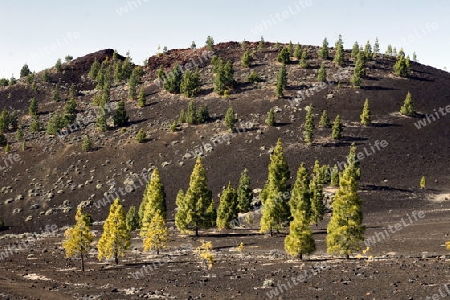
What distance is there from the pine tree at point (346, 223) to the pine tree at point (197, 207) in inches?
1075

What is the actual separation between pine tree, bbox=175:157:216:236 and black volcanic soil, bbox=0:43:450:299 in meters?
2.30

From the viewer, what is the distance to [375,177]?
94.9 metres

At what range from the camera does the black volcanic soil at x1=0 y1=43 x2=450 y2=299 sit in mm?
37134

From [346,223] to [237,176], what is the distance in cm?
6033

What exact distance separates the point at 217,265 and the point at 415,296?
22020 millimetres

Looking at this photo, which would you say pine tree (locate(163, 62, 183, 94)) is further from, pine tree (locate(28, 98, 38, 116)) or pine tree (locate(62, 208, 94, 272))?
pine tree (locate(62, 208, 94, 272))

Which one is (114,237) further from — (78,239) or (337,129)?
(337,129)

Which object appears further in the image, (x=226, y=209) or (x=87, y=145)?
(x=87, y=145)

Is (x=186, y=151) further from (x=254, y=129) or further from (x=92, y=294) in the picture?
(x=92, y=294)

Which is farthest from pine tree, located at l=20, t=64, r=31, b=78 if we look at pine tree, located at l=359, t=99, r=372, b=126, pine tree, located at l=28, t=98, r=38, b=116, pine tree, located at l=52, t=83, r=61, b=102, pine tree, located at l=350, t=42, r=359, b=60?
pine tree, located at l=359, t=99, r=372, b=126

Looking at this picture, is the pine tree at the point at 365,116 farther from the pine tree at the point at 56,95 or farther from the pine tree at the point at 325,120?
the pine tree at the point at 56,95

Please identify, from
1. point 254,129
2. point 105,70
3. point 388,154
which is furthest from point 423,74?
point 105,70

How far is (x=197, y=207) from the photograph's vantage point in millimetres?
66688

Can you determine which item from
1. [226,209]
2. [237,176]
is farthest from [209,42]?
[226,209]
